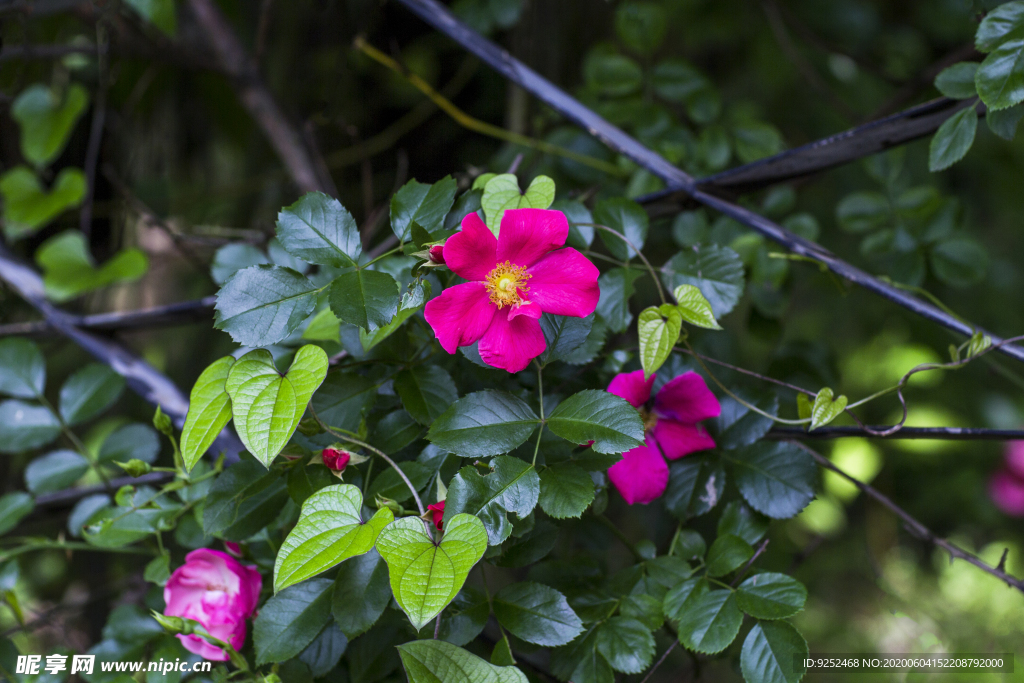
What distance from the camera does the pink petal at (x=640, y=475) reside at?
42 cm

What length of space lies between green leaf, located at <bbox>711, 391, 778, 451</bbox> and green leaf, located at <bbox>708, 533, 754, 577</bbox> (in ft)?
0.23

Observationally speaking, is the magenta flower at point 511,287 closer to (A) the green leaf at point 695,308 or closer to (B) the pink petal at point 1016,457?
(A) the green leaf at point 695,308

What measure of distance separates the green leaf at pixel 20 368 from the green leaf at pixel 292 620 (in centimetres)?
36

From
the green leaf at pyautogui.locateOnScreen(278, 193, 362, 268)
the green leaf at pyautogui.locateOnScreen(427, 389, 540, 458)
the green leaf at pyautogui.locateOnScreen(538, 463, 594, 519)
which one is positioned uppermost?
the green leaf at pyautogui.locateOnScreen(278, 193, 362, 268)

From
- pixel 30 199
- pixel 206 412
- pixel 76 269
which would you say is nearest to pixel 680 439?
pixel 206 412

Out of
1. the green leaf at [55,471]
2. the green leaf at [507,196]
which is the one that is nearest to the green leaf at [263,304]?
the green leaf at [507,196]

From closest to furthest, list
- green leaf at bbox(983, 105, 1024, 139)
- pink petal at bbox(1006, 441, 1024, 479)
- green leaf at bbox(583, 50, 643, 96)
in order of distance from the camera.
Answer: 1. green leaf at bbox(983, 105, 1024, 139)
2. green leaf at bbox(583, 50, 643, 96)
3. pink petal at bbox(1006, 441, 1024, 479)

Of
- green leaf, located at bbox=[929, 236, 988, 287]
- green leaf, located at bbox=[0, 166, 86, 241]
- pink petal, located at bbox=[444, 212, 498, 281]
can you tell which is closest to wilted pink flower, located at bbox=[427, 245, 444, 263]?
pink petal, located at bbox=[444, 212, 498, 281]

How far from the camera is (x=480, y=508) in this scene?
0.33 meters

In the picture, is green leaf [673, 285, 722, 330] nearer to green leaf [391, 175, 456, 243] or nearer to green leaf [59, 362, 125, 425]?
green leaf [391, 175, 456, 243]

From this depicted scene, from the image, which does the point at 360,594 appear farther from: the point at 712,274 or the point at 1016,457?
the point at 1016,457

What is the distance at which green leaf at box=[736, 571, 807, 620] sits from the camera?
389mm

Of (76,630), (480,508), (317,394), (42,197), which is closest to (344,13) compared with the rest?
(42,197)

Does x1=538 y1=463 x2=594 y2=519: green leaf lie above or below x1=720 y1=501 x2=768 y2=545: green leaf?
above
